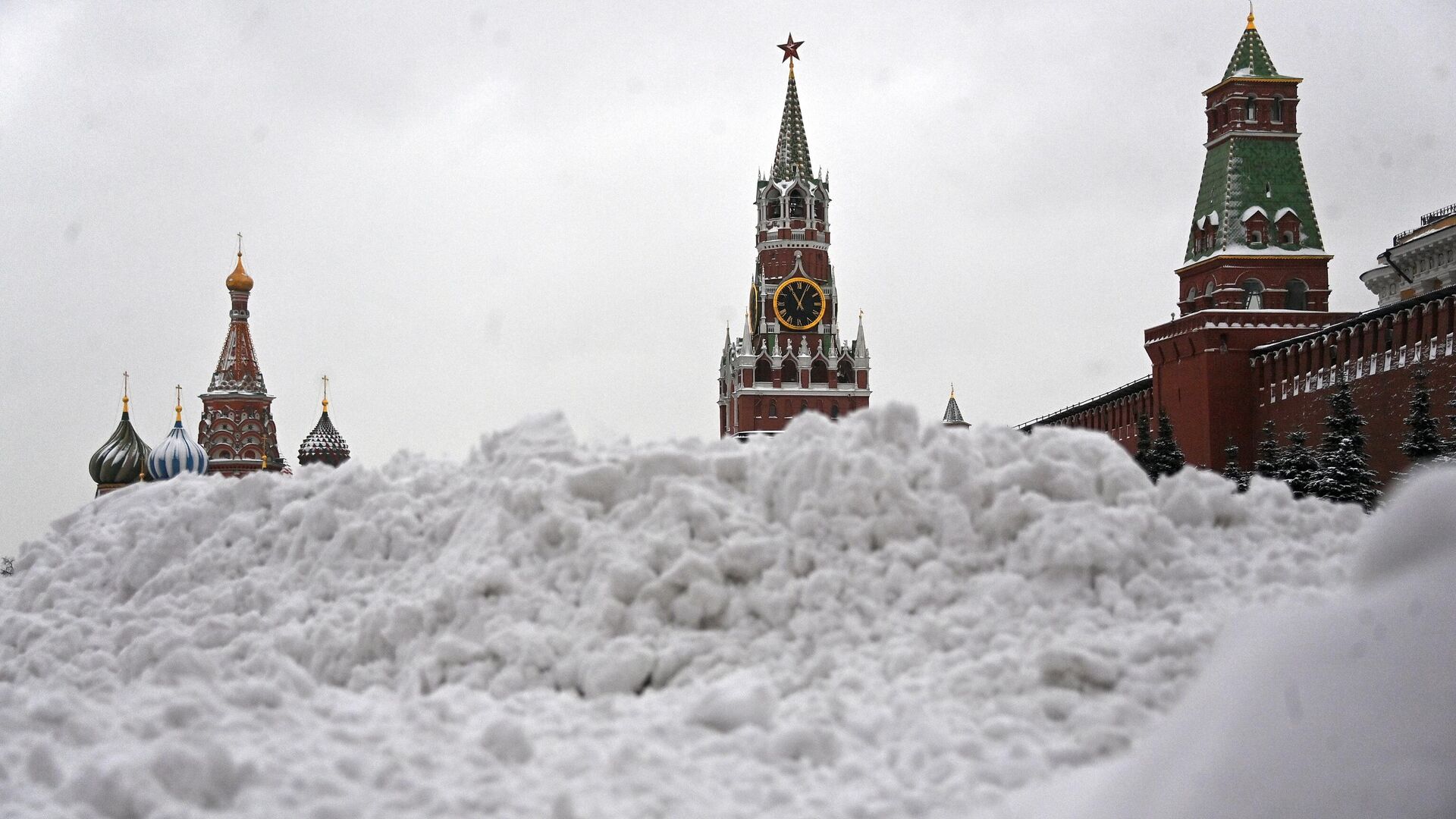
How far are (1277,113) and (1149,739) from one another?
3797cm

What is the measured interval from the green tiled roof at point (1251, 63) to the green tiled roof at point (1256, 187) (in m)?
1.77

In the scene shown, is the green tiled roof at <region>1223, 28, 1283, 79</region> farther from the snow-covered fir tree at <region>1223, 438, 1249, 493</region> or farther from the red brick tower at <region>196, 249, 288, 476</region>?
the red brick tower at <region>196, 249, 288, 476</region>

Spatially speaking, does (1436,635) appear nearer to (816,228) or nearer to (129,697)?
(129,697)

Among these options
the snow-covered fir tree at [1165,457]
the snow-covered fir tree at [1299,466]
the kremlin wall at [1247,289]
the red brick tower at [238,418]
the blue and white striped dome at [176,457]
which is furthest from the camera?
the red brick tower at [238,418]

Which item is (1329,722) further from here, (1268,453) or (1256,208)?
(1256,208)

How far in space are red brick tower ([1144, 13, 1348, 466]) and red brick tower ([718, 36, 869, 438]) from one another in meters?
28.4

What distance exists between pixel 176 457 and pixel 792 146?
1310 inches

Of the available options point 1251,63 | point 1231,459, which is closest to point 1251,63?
point 1251,63

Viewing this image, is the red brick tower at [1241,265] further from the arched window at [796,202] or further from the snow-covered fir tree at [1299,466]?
the arched window at [796,202]

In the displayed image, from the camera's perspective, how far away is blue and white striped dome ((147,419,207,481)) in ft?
188

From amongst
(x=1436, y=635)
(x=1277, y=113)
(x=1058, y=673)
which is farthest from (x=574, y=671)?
(x=1277, y=113)

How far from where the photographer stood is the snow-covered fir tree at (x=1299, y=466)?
2797 centimetres

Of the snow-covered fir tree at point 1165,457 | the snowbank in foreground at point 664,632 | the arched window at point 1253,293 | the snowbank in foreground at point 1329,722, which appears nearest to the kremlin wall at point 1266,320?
the arched window at point 1253,293

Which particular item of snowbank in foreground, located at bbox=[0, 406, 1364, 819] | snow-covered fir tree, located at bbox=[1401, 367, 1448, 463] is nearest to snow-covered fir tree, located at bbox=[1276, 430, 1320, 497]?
snow-covered fir tree, located at bbox=[1401, 367, 1448, 463]
